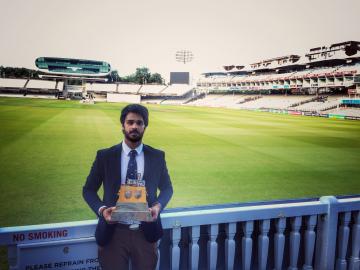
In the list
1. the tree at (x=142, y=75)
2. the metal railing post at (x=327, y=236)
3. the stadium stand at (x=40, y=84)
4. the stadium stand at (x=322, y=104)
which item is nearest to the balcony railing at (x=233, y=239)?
the metal railing post at (x=327, y=236)

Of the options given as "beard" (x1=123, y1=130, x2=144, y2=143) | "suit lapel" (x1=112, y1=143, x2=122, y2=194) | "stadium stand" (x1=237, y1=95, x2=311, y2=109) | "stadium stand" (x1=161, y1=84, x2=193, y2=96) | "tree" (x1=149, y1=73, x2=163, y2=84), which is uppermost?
"tree" (x1=149, y1=73, x2=163, y2=84)

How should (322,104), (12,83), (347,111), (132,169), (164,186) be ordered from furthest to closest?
(12,83)
(322,104)
(347,111)
(164,186)
(132,169)

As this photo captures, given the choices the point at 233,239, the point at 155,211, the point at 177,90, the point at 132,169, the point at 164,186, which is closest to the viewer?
the point at 155,211

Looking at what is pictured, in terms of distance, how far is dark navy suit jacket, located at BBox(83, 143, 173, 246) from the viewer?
236cm

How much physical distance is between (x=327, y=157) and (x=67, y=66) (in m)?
76.2

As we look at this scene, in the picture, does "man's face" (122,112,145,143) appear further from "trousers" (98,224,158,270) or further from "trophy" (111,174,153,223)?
"trousers" (98,224,158,270)

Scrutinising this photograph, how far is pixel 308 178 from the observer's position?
27.6 ft

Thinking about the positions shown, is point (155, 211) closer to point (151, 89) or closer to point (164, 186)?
point (164, 186)

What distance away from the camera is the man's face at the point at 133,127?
2.48 m

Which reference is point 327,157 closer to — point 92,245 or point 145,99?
point 92,245

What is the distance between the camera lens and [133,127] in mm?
2498

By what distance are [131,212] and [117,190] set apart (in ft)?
1.58

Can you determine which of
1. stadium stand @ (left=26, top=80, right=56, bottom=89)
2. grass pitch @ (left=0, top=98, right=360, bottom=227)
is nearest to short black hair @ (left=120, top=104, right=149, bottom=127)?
grass pitch @ (left=0, top=98, right=360, bottom=227)

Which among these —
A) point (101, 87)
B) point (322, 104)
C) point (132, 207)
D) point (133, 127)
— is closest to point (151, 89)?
point (101, 87)
